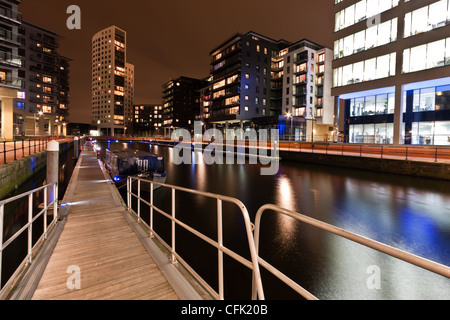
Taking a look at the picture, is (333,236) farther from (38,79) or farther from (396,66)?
(38,79)

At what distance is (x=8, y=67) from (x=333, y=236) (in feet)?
148

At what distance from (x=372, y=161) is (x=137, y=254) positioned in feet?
72.3

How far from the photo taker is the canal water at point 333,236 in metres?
5.29

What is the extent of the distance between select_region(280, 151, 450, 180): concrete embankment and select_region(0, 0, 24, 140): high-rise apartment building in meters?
36.5

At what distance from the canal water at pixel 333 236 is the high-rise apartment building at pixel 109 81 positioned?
12318cm

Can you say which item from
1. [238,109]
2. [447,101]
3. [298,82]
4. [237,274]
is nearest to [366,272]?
[237,274]

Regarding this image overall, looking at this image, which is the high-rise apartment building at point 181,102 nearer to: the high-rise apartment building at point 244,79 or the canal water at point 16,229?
the high-rise apartment building at point 244,79

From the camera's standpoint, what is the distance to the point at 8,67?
33719mm

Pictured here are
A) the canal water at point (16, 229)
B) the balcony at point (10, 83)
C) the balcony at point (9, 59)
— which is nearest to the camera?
the canal water at point (16, 229)

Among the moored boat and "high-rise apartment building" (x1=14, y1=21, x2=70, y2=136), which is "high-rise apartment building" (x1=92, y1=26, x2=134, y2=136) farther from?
the moored boat

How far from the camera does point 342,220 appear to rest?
9344 mm
